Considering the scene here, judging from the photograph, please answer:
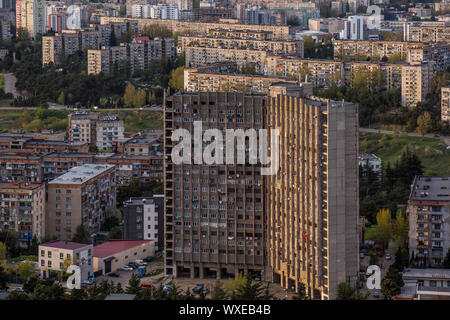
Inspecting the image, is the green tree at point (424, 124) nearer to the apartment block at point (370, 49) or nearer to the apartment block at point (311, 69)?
the apartment block at point (311, 69)

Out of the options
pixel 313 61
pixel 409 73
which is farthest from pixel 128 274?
pixel 313 61

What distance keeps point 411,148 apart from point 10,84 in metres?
16.6

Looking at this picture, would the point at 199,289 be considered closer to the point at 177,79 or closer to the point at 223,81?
the point at 223,81

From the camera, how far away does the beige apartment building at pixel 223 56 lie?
3950 centimetres

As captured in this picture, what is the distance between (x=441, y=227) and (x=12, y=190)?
7681 mm

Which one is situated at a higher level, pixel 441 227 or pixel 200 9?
pixel 200 9

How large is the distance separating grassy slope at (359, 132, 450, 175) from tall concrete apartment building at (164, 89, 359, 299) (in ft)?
30.5

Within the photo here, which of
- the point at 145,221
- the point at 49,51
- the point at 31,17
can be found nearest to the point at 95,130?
the point at 145,221

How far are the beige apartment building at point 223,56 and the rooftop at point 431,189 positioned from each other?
18932 mm

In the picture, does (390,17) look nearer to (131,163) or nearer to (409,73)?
(409,73)

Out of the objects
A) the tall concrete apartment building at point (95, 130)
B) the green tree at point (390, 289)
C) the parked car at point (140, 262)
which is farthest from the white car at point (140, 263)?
the tall concrete apartment building at point (95, 130)

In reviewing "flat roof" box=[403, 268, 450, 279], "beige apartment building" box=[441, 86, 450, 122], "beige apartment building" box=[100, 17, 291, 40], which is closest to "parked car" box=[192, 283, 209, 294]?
"flat roof" box=[403, 268, 450, 279]

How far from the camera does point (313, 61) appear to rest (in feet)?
121

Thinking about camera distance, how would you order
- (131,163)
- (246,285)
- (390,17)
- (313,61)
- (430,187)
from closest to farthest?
(246,285) < (430,187) < (131,163) < (313,61) < (390,17)
